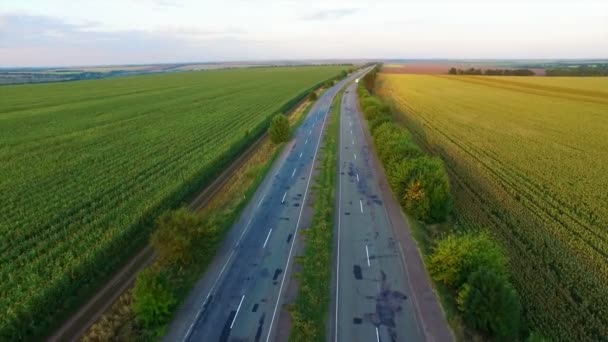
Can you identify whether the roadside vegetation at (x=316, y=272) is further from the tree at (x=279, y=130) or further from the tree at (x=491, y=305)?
the tree at (x=279, y=130)

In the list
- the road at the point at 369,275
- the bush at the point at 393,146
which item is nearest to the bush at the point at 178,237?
the road at the point at 369,275

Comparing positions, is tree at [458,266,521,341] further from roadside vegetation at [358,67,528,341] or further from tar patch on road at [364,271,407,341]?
tar patch on road at [364,271,407,341]

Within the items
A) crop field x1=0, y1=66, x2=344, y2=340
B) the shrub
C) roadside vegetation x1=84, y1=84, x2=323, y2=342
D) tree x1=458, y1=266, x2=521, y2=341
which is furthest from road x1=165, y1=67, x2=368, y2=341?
tree x1=458, y1=266, x2=521, y2=341

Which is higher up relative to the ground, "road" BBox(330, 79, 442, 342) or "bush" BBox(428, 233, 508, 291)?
"bush" BBox(428, 233, 508, 291)

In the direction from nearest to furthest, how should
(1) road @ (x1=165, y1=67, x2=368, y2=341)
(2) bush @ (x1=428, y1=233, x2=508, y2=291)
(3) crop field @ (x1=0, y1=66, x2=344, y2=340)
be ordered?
1. (1) road @ (x1=165, y1=67, x2=368, y2=341)
2. (2) bush @ (x1=428, y1=233, x2=508, y2=291)
3. (3) crop field @ (x1=0, y1=66, x2=344, y2=340)

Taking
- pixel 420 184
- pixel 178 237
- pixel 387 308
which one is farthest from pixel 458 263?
pixel 178 237

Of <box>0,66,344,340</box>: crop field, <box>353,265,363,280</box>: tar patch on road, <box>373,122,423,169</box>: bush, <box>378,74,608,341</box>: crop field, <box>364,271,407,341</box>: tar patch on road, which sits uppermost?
<box>373,122,423,169</box>: bush

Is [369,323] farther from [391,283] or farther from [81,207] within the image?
[81,207]
